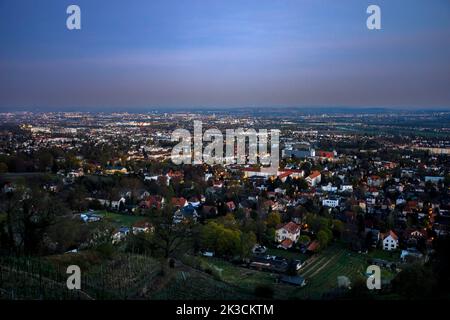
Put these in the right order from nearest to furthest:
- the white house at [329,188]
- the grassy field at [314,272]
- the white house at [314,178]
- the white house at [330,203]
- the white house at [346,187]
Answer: the grassy field at [314,272] < the white house at [330,203] < the white house at [346,187] < the white house at [329,188] < the white house at [314,178]

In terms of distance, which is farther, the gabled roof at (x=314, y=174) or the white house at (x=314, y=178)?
the gabled roof at (x=314, y=174)

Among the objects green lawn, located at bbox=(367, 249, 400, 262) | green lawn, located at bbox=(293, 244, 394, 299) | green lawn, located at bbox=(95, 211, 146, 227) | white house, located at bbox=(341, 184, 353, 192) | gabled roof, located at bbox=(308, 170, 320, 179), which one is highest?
gabled roof, located at bbox=(308, 170, 320, 179)

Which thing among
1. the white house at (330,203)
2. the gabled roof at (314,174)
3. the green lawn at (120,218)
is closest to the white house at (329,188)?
the gabled roof at (314,174)

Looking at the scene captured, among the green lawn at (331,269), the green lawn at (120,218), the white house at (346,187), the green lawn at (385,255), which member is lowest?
the green lawn at (385,255)

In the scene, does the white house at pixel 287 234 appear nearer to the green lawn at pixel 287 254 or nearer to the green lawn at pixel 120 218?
the green lawn at pixel 287 254

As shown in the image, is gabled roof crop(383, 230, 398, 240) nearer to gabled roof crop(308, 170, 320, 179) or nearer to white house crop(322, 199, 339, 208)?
white house crop(322, 199, 339, 208)

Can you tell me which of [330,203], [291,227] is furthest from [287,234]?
[330,203]

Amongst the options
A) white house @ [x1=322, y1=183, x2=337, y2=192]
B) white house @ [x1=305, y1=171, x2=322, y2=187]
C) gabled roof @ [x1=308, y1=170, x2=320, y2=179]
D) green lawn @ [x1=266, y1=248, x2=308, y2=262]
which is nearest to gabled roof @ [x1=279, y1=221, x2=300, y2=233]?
green lawn @ [x1=266, y1=248, x2=308, y2=262]
